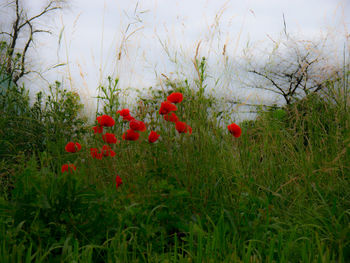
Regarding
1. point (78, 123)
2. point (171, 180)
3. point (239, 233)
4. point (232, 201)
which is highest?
point (78, 123)

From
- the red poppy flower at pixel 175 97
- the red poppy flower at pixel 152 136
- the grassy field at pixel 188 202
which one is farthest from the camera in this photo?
the red poppy flower at pixel 175 97

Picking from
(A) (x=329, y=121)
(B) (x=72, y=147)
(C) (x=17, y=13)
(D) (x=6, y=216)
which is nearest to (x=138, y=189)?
(B) (x=72, y=147)

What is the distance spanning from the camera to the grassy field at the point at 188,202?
158cm

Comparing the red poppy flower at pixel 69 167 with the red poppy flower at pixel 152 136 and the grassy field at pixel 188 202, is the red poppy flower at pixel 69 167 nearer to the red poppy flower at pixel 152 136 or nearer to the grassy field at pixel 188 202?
the grassy field at pixel 188 202

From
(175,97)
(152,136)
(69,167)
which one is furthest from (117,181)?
(175,97)

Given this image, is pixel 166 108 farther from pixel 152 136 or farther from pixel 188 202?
pixel 188 202

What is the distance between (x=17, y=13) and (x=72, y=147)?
1061 centimetres

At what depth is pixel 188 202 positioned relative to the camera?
2156mm

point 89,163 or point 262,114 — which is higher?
point 262,114

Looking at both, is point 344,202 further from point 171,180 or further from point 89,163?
point 89,163

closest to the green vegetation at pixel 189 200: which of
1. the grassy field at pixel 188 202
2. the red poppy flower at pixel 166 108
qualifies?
the grassy field at pixel 188 202

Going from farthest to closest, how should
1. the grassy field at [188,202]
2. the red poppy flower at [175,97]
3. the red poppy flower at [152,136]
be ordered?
the red poppy flower at [175,97], the red poppy flower at [152,136], the grassy field at [188,202]

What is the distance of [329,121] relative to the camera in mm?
2824

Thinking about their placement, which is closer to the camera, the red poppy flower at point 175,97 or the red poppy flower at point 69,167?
the red poppy flower at point 69,167
